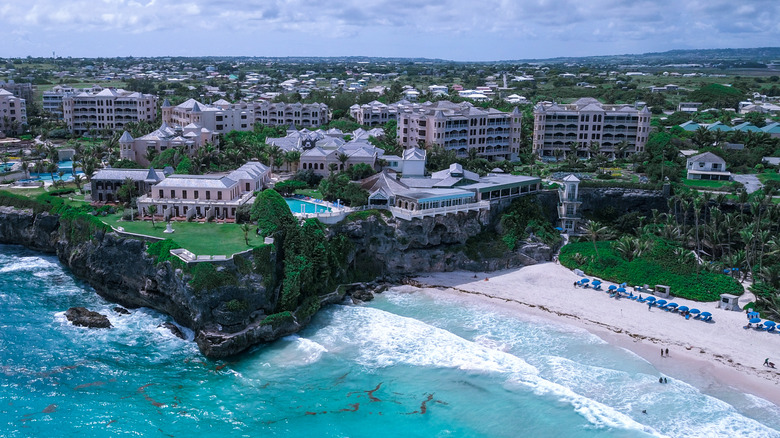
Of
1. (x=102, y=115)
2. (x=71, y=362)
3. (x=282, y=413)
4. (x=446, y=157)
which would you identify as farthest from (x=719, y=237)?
(x=102, y=115)

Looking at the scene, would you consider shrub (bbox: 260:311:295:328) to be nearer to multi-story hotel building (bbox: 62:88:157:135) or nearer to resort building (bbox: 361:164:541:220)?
resort building (bbox: 361:164:541:220)

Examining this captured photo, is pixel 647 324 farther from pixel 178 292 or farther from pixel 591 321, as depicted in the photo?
pixel 178 292

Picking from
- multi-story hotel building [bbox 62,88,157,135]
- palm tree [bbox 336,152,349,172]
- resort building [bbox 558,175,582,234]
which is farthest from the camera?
multi-story hotel building [bbox 62,88,157,135]

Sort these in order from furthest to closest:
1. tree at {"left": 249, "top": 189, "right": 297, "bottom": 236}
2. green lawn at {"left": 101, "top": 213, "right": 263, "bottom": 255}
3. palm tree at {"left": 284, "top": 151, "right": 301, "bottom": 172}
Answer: palm tree at {"left": 284, "top": 151, "right": 301, "bottom": 172}, tree at {"left": 249, "top": 189, "right": 297, "bottom": 236}, green lawn at {"left": 101, "top": 213, "right": 263, "bottom": 255}

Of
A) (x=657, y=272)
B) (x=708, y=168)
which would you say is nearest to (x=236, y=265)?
(x=657, y=272)

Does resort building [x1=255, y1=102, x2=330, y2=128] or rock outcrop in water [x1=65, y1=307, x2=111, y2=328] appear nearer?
rock outcrop in water [x1=65, y1=307, x2=111, y2=328]

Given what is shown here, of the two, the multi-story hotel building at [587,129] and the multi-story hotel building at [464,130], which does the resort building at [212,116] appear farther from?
the multi-story hotel building at [587,129]

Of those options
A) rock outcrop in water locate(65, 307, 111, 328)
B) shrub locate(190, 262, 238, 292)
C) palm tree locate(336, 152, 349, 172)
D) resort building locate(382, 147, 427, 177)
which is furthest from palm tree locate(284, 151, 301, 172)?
rock outcrop in water locate(65, 307, 111, 328)
